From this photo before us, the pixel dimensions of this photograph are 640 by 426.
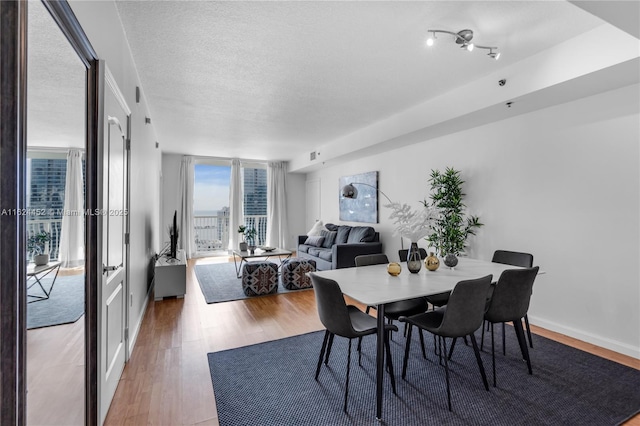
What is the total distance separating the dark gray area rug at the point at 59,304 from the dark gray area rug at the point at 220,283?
9.40 ft

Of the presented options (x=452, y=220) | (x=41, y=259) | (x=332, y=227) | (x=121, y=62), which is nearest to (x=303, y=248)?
(x=332, y=227)

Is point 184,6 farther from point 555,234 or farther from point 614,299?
point 614,299

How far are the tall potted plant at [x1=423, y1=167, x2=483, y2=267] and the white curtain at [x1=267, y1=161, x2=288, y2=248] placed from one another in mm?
5304

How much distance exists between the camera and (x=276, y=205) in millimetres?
8711

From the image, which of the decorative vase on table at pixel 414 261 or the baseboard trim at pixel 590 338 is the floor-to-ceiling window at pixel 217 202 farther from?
the baseboard trim at pixel 590 338

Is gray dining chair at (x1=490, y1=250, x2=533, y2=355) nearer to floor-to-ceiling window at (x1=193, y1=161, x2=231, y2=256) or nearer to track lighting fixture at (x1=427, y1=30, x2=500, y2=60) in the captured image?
track lighting fixture at (x1=427, y1=30, x2=500, y2=60)

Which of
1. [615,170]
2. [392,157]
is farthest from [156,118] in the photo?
[615,170]

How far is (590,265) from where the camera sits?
291cm

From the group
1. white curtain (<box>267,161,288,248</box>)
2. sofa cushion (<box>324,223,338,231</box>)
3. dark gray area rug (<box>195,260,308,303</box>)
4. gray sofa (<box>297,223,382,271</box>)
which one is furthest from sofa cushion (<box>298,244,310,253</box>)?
white curtain (<box>267,161,288,248</box>)

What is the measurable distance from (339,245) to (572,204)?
3164 mm

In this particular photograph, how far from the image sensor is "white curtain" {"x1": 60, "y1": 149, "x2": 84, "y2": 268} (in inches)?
47.0

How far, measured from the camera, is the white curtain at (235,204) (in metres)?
8.19

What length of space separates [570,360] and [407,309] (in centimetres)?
146

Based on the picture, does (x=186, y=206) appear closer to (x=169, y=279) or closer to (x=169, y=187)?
(x=169, y=187)
